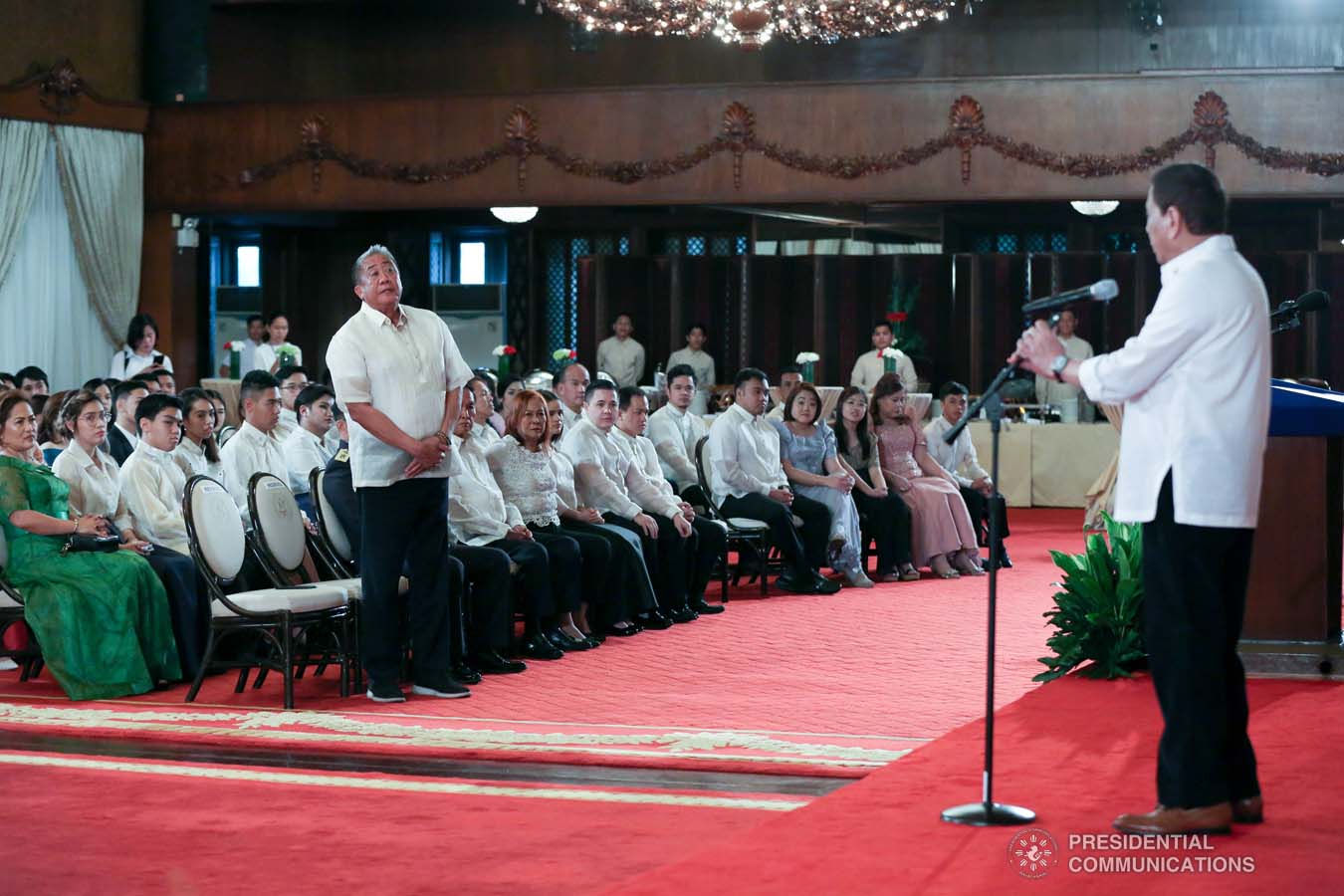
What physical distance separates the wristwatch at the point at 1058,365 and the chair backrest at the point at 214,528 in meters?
3.59

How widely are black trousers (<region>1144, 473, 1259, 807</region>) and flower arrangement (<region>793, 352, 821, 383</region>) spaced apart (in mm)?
10074

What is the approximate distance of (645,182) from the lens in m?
13.9

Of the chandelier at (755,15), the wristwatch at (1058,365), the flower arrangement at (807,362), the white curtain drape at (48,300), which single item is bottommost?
the wristwatch at (1058,365)

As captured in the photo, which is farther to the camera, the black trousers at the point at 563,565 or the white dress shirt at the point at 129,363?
the white dress shirt at the point at 129,363

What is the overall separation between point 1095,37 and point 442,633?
11.7 metres

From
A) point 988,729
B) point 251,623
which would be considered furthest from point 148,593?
point 988,729

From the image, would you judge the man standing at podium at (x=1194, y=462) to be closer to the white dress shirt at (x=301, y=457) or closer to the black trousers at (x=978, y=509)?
the white dress shirt at (x=301, y=457)

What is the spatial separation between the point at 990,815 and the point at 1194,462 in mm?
850

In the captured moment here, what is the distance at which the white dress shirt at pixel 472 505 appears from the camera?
22.4 feet

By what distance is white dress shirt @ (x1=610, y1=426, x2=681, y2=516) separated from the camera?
8.16 m

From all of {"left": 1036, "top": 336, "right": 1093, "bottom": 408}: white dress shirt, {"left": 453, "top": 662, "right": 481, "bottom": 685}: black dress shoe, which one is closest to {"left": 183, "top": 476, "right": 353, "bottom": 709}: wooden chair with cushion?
{"left": 453, "top": 662, "right": 481, "bottom": 685}: black dress shoe

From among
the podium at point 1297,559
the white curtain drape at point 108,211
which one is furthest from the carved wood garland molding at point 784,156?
the podium at point 1297,559

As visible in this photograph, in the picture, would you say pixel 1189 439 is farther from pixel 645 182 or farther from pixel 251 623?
pixel 645 182

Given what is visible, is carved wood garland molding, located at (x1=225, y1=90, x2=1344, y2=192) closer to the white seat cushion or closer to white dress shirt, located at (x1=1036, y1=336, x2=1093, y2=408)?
white dress shirt, located at (x1=1036, y1=336, x2=1093, y2=408)
